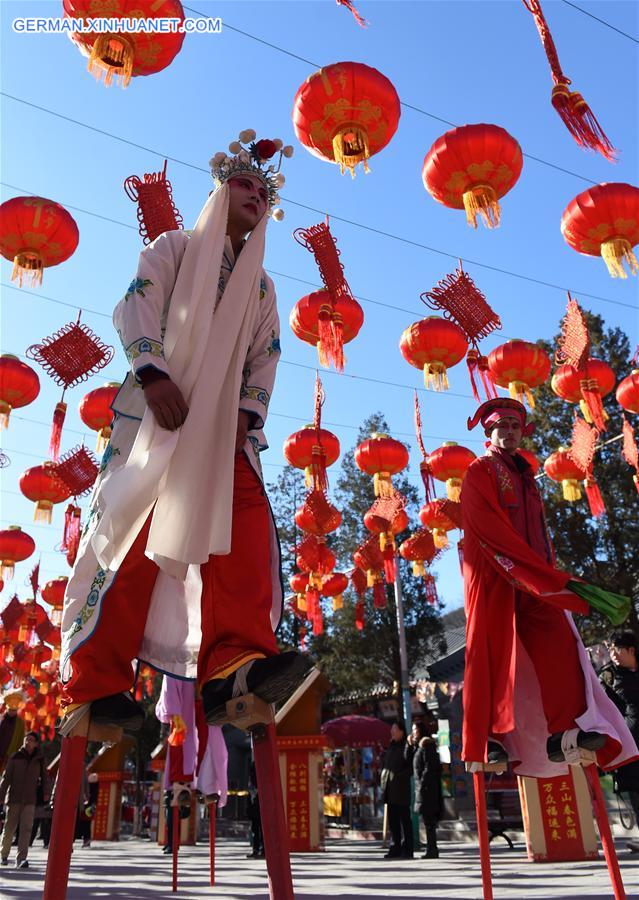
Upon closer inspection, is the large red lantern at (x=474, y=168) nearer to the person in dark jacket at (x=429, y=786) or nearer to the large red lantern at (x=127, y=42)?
the large red lantern at (x=127, y=42)

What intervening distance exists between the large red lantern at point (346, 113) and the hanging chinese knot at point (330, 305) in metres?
1.79

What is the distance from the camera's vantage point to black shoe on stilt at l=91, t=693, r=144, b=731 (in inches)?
87.2

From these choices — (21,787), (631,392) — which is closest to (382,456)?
(631,392)

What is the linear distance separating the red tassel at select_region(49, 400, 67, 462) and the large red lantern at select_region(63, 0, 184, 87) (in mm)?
5793

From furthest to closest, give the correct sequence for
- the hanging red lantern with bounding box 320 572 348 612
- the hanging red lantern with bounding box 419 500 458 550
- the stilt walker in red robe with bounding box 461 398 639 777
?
the hanging red lantern with bounding box 320 572 348 612
the hanging red lantern with bounding box 419 500 458 550
the stilt walker in red robe with bounding box 461 398 639 777

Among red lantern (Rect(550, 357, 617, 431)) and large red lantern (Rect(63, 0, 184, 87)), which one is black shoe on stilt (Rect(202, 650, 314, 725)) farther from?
red lantern (Rect(550, 357, 617, 431))

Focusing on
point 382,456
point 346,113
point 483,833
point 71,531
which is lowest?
point 483,833

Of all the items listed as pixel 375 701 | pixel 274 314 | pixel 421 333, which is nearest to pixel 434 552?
pixel 421 333

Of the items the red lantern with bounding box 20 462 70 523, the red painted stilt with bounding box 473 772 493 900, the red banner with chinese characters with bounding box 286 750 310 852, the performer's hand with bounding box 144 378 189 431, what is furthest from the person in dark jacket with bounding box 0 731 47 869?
the performer's hand with bounding box 144 378 189 431

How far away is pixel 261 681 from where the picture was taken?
1.96m

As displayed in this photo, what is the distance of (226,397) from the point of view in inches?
98.1

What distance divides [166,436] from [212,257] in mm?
717

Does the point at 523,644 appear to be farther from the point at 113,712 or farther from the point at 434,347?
the point at 434,347

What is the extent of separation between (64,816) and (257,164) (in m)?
2.36
